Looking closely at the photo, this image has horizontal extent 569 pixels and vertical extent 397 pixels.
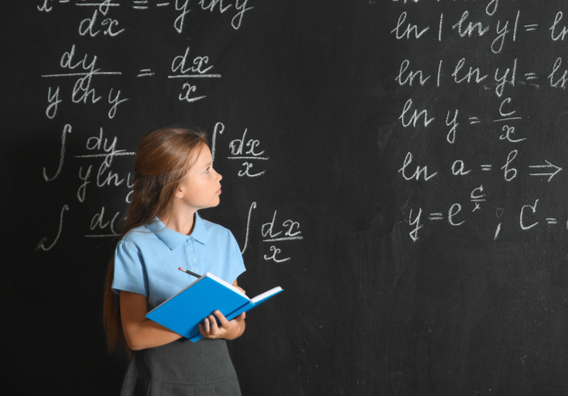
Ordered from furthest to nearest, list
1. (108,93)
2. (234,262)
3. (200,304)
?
(108,93)
(234,262)
(200,304)

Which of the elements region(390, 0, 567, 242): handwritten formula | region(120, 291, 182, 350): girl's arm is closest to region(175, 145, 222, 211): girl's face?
region(120, 291, 182, 350): girl's arm

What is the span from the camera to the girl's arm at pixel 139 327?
1.03 meters

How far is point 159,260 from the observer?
3.53ft

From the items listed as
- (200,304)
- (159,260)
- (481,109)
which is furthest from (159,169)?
(481,109)

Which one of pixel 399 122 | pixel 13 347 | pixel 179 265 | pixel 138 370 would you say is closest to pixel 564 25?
pixel 399 122

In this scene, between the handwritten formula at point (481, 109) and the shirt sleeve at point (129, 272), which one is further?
the handwritten formula at point (481, 109)

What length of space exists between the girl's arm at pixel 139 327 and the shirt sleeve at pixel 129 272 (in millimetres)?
21

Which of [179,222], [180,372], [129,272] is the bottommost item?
[180,372]

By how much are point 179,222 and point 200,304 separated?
265 millimetres

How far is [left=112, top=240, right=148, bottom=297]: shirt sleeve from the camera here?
105cm

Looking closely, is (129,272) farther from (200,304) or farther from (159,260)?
(200,304)

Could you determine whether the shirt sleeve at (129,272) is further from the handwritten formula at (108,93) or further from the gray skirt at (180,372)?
the handwritten formula at (108,93)

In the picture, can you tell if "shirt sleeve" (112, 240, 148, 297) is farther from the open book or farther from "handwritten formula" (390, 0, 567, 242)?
"handwritten formula" (390, 0, 567, 242)

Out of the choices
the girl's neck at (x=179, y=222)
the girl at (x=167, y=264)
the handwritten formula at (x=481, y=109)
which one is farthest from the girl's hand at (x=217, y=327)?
the handwritten formula at (x=481, y=109)
